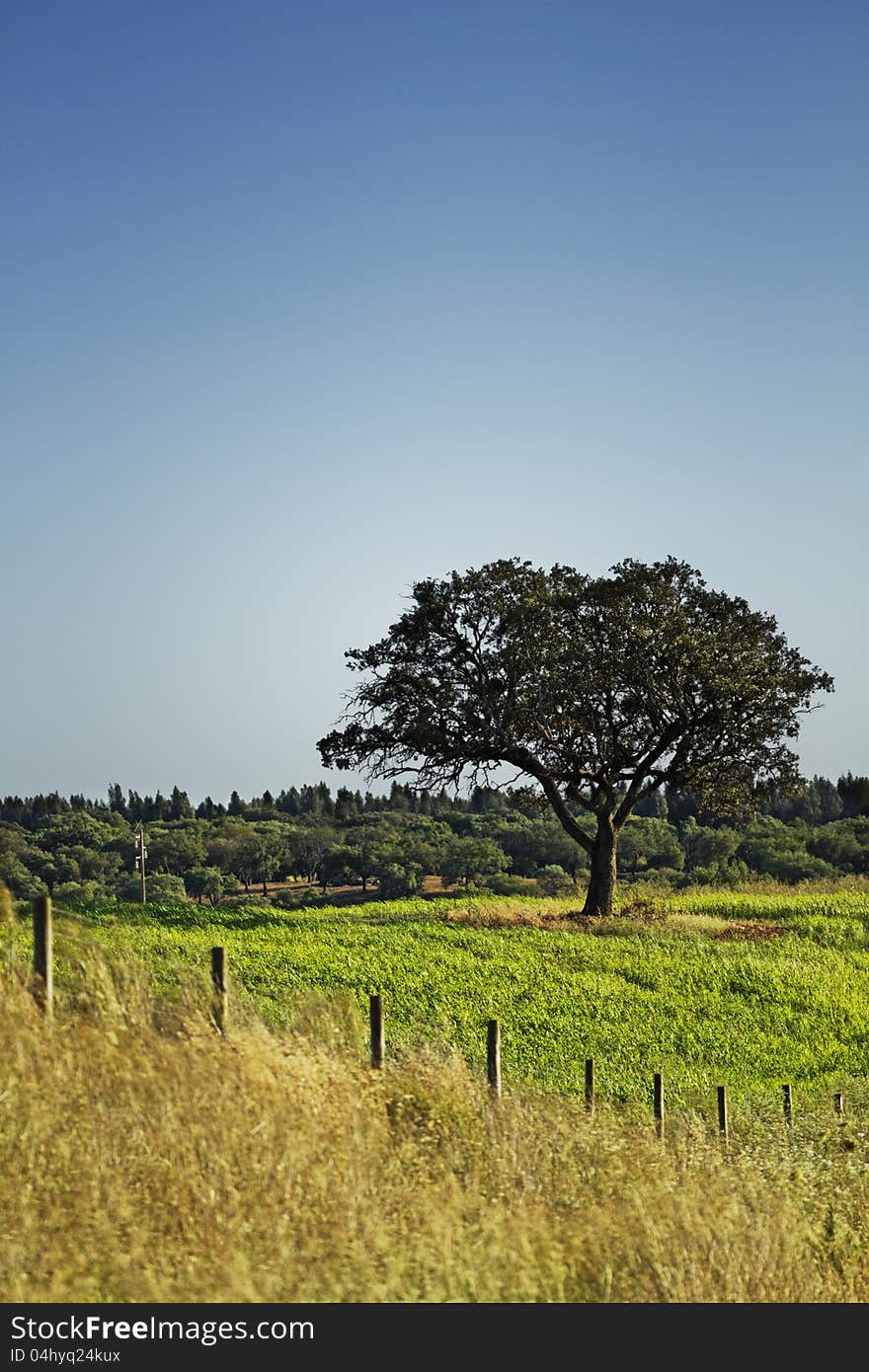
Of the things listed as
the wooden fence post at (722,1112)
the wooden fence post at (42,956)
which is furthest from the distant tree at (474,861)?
the wooden fence post at (42,956)

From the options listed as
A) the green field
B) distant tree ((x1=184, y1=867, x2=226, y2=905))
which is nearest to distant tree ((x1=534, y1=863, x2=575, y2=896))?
distant tree ((x1=184, y1=867, x2=226, y2=905))

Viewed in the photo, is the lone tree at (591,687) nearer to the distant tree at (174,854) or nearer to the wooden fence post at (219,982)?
the wooden fence post at (219,982)

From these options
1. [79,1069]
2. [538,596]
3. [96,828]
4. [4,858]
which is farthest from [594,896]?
[96,828]

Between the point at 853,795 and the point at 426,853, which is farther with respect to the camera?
the point at 853,795

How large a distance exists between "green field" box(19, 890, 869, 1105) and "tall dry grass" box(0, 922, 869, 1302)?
2677mm

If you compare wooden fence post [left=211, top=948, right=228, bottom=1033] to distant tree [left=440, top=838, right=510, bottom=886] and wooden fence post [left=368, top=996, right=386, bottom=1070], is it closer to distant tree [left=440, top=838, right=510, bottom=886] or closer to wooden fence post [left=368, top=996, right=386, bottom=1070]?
wooden fence post [left=368, top=996, right=386, bottom=1070]

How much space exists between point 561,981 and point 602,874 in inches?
412

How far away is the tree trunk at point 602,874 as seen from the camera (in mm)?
32031

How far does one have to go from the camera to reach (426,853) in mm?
110250

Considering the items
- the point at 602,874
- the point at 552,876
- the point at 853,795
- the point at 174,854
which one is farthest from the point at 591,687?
the point at 853,795

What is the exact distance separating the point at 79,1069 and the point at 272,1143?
1584 millimetres

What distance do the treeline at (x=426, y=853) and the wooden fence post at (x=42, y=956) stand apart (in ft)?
213

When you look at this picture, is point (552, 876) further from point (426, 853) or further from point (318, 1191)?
point (318, 1191)
